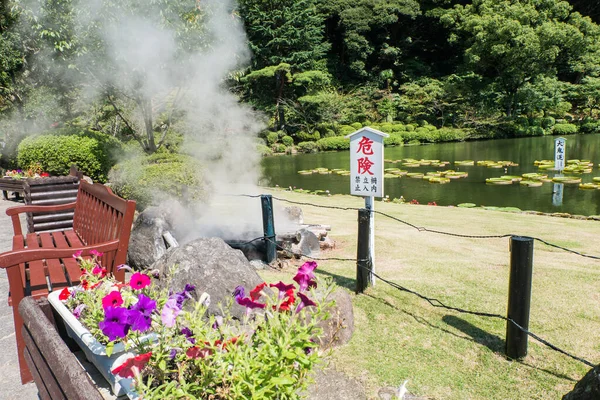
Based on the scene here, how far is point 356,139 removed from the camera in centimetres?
376

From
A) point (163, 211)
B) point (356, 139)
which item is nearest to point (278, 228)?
point (163, 211)

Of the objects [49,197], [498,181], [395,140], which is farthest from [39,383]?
[395,140]

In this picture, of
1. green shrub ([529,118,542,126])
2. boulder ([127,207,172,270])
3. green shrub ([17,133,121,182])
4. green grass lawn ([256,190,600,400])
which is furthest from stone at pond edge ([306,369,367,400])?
green shrub ([529,118,542,126])

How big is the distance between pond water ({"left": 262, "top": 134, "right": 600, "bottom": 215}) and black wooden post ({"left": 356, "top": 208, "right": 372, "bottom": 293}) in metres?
8.16

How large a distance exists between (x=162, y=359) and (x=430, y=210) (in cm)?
838

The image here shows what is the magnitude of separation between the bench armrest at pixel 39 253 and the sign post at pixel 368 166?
6.50 ft

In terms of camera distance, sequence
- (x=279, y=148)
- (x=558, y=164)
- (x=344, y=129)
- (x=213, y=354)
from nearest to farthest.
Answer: (x=213, y=354), (x=558, y=164), (x=279, y=148), (x=344, y=129)

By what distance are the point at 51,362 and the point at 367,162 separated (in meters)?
2.78

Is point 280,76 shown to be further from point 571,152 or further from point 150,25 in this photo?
point 150,25

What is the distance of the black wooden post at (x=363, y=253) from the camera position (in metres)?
3.56

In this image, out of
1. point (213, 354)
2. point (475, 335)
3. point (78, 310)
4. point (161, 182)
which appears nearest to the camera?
point (213, 354)

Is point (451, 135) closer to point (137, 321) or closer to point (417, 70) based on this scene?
point (417, 70)

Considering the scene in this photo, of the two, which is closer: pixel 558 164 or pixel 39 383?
pixel 39 383

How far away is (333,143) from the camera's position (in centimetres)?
2650
